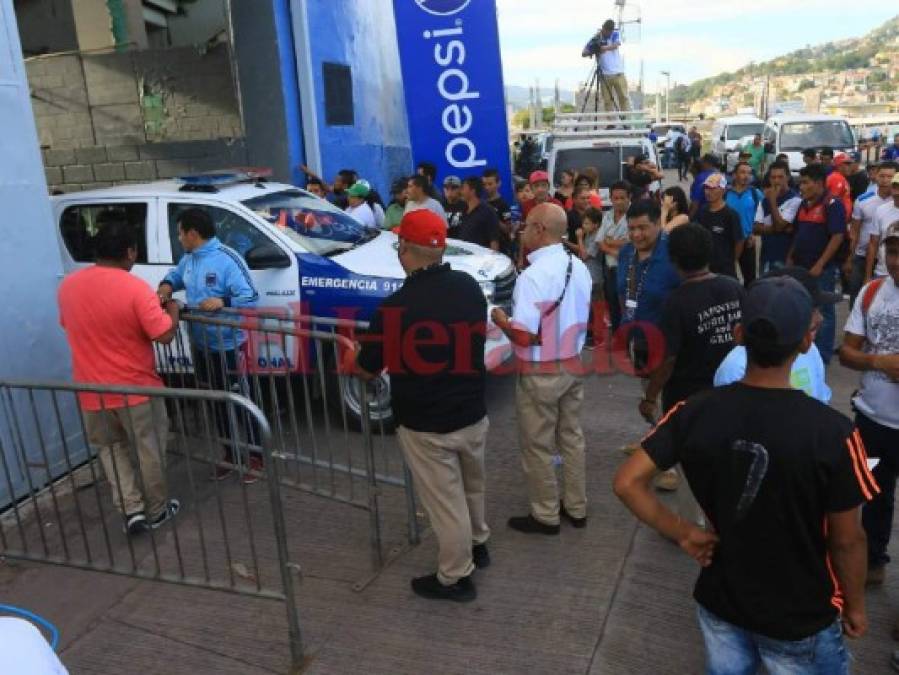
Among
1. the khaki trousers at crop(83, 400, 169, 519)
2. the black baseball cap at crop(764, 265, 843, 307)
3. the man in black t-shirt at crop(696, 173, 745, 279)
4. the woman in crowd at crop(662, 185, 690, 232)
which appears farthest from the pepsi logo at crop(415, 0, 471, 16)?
the black baseball cap at crop(764, 265, 843, 307)

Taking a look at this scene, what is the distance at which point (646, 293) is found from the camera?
14.6 ft

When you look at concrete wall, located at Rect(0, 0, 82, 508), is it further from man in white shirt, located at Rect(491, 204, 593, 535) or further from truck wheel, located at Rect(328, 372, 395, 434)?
man in white shirt, located at Rect(491, 204, 593, 535)

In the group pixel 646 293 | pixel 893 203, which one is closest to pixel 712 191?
pixel 893 203

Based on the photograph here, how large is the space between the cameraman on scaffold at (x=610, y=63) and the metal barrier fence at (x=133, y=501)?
10722mm

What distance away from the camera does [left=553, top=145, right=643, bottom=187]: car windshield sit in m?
11.7

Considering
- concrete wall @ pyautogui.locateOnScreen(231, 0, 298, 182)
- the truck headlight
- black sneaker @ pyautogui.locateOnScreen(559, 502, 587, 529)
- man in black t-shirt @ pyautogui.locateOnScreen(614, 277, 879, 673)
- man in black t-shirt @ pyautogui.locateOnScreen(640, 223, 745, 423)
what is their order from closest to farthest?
man in black t-shirt @ pyautogui.locateOnScreen(614, 277, 879, 673)
man in black t-shirt @ pyautogui.locateOnScreen(640, 223, 745, 423)
black sneaker @ pyautogui.locateOnScreen(559, 502, 587, 529)
the truck headlight
concrete wall @ pyautogui.locateOnScreen(231, 0, 298, 182)

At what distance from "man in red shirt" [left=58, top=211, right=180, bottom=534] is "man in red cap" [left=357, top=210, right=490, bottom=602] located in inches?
55.3

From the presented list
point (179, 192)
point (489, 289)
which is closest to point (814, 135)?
point (489, 289)

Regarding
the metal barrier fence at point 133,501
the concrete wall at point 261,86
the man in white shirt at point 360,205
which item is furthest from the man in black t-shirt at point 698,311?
the concrete wall at point 261,86

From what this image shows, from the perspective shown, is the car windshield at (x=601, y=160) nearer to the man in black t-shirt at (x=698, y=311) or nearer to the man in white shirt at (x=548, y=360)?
the man in white shirt at (x=548, y=360)

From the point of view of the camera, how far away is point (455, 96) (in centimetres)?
956

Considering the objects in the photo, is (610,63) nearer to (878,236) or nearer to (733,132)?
(878,236)

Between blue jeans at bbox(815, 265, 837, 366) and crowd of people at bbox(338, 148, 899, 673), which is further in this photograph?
blue jeans at bbox(815, 265, 837, 366)

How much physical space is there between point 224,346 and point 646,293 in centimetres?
264
